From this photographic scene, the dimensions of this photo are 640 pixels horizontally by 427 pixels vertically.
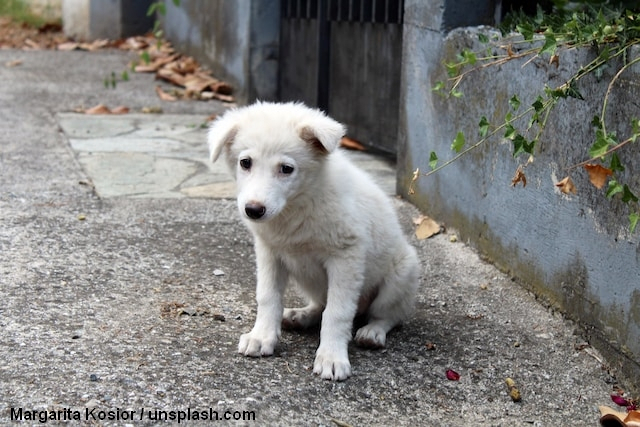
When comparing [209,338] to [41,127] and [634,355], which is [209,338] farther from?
[41,127]

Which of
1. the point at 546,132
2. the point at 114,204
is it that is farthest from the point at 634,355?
the point at 114,204

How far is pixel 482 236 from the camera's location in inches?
174

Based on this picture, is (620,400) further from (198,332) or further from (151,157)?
(151,157)

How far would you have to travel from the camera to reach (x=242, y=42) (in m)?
7.86

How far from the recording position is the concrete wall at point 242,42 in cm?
760

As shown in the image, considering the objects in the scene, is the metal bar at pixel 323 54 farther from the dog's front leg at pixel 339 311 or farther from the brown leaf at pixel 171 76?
the dog's front leg at pixel 339 311

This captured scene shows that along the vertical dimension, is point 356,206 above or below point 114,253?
above

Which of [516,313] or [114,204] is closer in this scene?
[516,313]

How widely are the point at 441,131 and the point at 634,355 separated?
77.6 inches

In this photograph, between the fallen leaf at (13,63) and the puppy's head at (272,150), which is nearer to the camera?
the puppy's head at (272,150)

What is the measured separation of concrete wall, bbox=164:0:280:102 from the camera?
7.60 m

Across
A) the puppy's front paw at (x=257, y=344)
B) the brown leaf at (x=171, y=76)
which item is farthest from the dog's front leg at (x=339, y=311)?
the brown leaf at (x=171, y=76)

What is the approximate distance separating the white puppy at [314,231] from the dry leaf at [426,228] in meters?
1.19

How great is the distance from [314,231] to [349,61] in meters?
3.53
